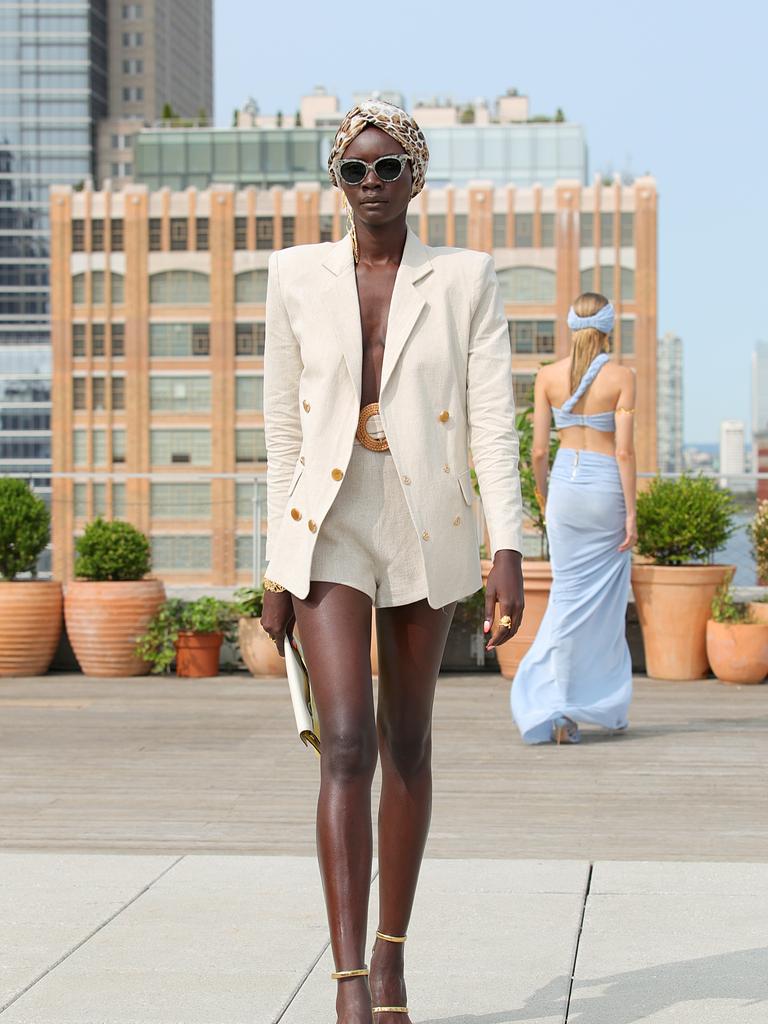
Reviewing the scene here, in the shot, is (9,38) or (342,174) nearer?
(342,174)

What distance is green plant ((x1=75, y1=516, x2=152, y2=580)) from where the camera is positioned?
9961 mm

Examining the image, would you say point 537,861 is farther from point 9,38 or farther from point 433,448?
point 9,38

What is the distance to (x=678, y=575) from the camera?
368 inches

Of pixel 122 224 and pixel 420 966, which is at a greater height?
pixel 122 224

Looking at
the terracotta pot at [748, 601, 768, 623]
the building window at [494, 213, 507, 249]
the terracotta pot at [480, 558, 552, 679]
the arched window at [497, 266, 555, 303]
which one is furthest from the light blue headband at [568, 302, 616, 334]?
the building window at [494, 213, 507, 249]

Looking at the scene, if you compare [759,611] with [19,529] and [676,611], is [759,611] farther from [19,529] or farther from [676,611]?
[19,529]

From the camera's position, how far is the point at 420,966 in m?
3.56

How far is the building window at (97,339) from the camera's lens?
424ft

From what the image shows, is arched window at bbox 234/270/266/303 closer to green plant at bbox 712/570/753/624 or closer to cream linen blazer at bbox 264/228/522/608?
green plant at bbox 712/570/753/624

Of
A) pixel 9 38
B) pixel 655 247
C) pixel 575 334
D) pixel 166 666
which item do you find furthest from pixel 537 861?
pixel 9 38

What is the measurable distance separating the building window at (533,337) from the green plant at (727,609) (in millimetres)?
114502

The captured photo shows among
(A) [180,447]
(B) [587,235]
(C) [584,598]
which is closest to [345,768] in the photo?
(C) [584,598]

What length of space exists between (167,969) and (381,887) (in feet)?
2.28

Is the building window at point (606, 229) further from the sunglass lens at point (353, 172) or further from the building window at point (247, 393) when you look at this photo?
the sunglass lens at point (353, 172)
